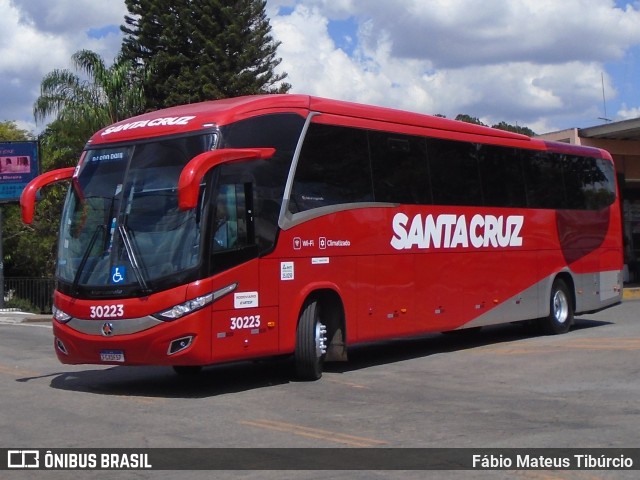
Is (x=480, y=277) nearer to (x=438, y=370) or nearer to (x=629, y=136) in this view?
(x=438, y=370)

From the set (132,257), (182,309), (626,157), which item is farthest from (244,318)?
(626,157)

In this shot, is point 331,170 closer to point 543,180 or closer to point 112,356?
point 112,356

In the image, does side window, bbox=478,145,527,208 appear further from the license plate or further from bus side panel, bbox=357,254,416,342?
the license plate

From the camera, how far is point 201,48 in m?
44.3

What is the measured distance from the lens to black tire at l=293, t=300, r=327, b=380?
12953 mm

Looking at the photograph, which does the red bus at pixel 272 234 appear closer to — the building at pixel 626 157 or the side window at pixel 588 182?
the side window at pixel 588 182

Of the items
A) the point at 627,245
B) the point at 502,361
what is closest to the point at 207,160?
the point at 502,361

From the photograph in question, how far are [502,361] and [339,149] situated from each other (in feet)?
14.2

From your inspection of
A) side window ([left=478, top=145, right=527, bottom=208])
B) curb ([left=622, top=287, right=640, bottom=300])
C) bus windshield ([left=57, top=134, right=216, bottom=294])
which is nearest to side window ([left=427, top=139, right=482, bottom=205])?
side window ([left=478, top=145, right=527, bottom=208])

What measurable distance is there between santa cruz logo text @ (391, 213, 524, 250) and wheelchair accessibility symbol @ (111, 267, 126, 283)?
4.72 metres

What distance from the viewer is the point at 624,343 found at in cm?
1681

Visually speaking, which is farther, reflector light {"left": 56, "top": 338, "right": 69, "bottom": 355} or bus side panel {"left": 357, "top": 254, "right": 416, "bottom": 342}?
bus side panel {"left": 357, "top": 254, "right": 416, "bottom": 342}

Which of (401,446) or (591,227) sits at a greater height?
(591,227)

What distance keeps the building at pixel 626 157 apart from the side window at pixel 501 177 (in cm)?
1257
